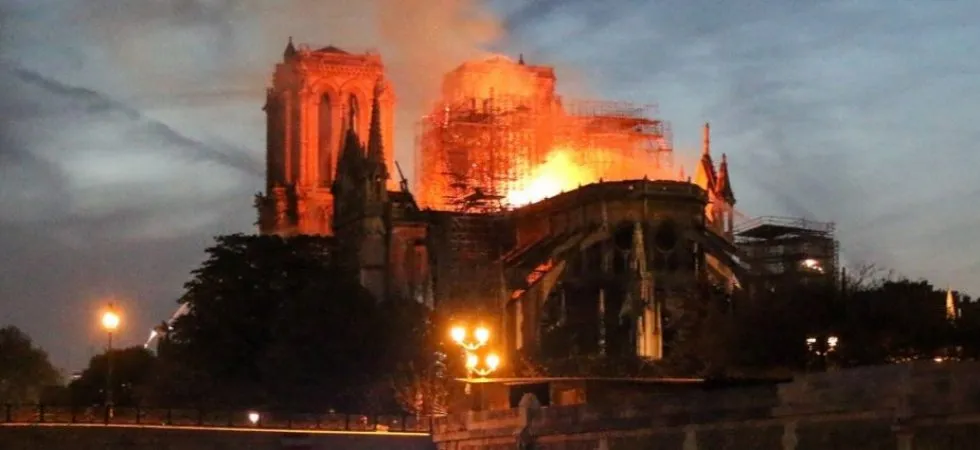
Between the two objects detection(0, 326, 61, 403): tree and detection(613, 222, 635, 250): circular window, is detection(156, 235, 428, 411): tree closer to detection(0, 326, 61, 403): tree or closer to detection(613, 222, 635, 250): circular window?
detection(613, 222, 635, 250): circular window

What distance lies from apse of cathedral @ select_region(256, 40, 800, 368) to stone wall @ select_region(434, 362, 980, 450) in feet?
118

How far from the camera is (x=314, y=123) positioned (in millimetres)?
133375

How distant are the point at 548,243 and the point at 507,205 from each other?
1374 centimetres

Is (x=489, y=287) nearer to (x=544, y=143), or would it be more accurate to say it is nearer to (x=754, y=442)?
(x=544, y=143)

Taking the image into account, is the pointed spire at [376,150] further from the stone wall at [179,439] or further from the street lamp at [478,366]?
the stone wall at [179,439]

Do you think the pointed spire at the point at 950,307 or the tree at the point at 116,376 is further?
the tree at the point at 116,376

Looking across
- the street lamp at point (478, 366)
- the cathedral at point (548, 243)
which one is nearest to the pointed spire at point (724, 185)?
the cathedral at point (548, 243)

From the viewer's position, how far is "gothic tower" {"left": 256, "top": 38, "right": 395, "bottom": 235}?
133 metres

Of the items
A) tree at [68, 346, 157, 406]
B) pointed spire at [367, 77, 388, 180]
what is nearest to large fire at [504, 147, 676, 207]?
pointed spire at [367, 77, 388, 180]

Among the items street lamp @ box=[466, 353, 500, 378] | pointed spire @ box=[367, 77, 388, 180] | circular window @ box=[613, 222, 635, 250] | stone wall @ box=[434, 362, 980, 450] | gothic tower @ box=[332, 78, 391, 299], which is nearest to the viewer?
stone wall @ box=[434, 362, 980, 450]

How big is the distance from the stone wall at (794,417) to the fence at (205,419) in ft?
33.0

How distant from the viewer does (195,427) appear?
216ft

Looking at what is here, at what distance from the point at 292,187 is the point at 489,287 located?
37.9 meters

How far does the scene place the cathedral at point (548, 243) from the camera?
96.9 m
